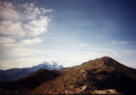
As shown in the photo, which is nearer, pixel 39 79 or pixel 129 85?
pixel 129 85

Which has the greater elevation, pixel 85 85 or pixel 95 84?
pixel 85 85

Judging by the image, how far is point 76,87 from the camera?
1236 inches

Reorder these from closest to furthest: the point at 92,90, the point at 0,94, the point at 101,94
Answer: the point at 0,94, the point at 101,94, the point at 92,90

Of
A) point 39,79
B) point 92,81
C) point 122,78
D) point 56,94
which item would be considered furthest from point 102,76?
point 39,79

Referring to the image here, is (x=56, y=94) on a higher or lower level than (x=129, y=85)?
higher

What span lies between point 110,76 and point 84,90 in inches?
691

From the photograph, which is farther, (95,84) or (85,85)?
(95,84)

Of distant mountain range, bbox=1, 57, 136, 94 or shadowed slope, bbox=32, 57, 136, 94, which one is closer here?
distant mountain range, bbox=1, 57, 136, 94

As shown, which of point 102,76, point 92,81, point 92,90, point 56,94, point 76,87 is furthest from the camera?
point 102,76

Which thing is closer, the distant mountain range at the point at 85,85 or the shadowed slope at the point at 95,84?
the distant mountain range at the point at 85,85

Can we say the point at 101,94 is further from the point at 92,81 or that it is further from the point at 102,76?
the point at 102,76

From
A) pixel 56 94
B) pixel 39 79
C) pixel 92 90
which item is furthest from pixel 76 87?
pixel 39 79

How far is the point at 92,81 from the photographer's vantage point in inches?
1340

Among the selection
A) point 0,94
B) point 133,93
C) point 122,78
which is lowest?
point 133,93
